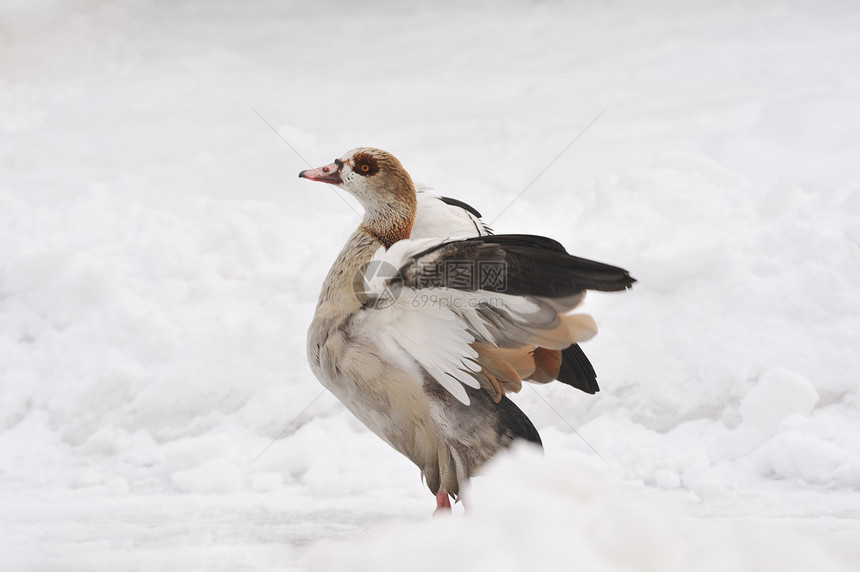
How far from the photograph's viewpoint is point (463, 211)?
1403 millimetres

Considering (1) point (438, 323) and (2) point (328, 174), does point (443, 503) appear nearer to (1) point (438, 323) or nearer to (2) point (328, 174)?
(1) point (438, 323)

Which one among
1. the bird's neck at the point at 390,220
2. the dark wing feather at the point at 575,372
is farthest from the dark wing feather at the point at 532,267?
the dark wing feather at the point at 575,372

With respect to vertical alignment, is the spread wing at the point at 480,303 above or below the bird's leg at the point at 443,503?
above

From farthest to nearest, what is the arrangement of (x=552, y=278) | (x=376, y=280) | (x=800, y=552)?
1. (x=376, y=280)
2. (x=552, y=278)
3. (x=800, y=552)

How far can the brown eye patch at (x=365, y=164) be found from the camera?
1258 mm

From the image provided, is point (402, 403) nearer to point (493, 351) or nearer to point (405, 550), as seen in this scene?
point (493, 351)

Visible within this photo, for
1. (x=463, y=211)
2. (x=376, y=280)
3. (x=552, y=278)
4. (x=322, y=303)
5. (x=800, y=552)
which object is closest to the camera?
(x=800, y=552)

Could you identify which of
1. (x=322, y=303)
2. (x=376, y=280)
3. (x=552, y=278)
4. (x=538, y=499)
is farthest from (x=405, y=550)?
(x=322, y=303)

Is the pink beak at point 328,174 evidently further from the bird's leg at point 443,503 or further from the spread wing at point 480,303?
the bird's leg at point 443,503

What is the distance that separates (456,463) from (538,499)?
817 mm

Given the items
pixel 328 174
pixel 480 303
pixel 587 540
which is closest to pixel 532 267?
pixel 480 303

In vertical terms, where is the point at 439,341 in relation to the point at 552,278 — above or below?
below

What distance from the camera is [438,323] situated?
1.13 m

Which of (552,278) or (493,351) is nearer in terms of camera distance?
(552,278)
